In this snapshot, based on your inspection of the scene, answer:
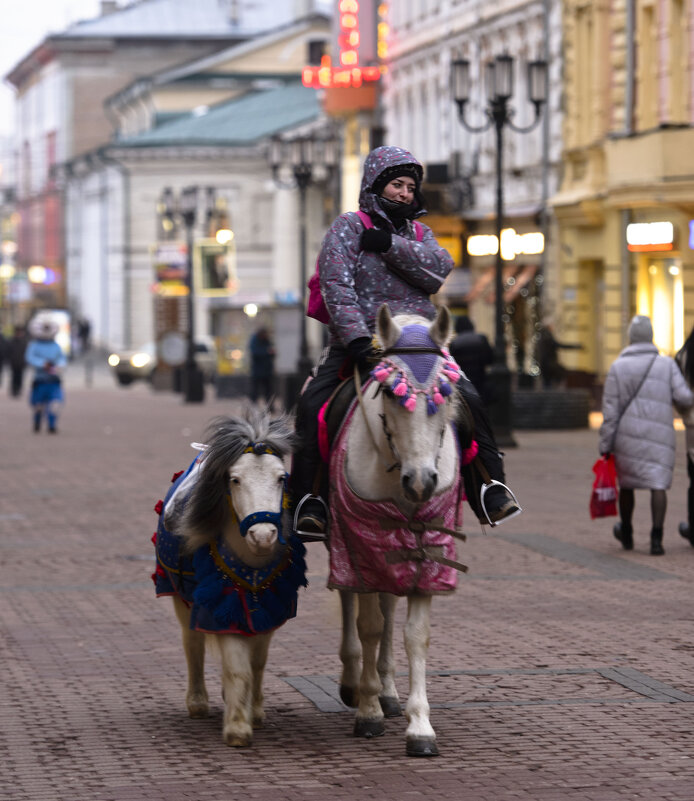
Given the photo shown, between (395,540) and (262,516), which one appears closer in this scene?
(262,516)

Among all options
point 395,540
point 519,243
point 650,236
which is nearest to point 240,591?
point 395,540

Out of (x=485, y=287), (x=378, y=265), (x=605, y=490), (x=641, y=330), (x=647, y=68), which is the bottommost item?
(x=605, y=490)

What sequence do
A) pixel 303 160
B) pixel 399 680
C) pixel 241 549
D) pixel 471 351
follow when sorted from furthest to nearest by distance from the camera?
pixel 303 160 → pixel 471 351 → pixel 399 680 → pixel 241 549

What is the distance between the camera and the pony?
752cm

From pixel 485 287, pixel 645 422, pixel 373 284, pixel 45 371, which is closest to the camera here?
pixel 373 284

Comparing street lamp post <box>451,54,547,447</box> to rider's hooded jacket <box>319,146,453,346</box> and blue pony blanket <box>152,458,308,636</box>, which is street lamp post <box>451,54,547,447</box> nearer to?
rider's hooded jacket <box>319,146,453,346</box>

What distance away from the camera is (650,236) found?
31.6m

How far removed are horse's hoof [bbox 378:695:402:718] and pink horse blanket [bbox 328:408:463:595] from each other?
709 millimetres

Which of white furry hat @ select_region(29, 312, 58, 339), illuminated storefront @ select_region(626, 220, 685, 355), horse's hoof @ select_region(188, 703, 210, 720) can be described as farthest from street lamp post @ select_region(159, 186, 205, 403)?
horse's hoof @ select_region(188, 703, 210, 720)

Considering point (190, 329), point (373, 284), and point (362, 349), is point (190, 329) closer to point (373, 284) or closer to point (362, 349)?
point (373, 284)

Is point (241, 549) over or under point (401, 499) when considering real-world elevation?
under

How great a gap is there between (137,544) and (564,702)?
23.4 ft

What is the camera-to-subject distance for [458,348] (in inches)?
882

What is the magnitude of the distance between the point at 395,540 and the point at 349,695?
0.99 metres
